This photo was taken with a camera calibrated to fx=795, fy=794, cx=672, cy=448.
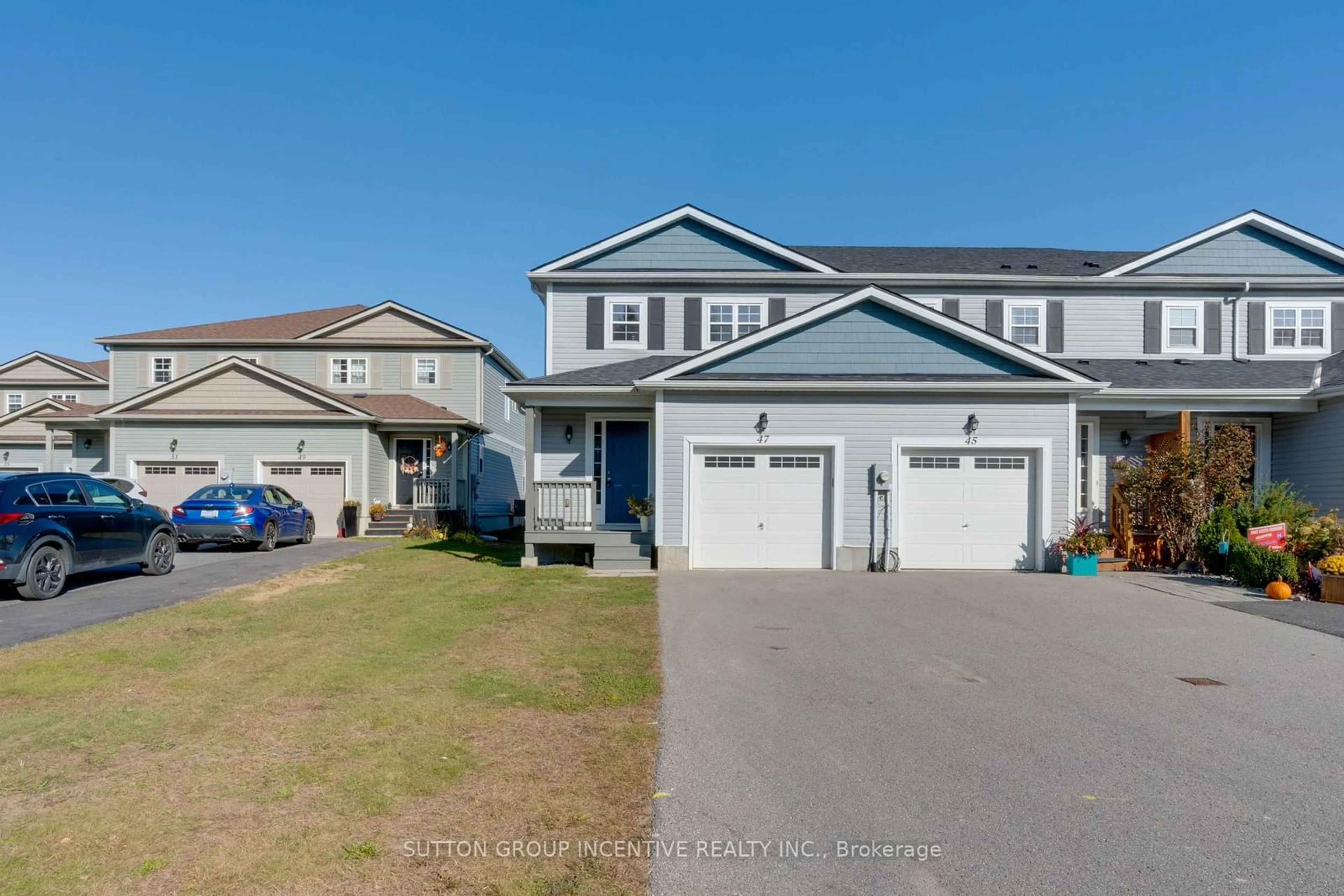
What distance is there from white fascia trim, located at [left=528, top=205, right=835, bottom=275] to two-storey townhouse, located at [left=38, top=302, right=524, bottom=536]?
760 centimetres

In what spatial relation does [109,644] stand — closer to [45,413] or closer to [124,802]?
[124,802]

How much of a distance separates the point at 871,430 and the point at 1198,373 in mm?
7958

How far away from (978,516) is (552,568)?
745cm

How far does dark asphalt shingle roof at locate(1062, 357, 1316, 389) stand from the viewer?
15273 millimetres

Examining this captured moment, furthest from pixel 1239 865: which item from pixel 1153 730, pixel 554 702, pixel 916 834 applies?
pixel 554 702

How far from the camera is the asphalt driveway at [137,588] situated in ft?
27.7

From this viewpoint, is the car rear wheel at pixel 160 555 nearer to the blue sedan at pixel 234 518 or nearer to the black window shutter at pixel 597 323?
the blue sedan at pixel 234 518

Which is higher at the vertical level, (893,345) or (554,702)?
(893,345)

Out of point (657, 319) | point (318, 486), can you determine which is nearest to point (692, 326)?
point (657, 319)

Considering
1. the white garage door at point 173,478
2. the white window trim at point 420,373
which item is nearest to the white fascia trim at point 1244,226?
the white window trim at point 420,373

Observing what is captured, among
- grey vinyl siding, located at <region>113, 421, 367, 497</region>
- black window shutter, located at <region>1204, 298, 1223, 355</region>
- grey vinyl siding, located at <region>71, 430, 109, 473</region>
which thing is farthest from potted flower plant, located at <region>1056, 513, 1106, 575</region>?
grey vinyl siding, located at <region>71, 430, 109, 473</region>

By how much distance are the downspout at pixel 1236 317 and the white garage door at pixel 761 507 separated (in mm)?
10718

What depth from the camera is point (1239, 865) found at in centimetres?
341

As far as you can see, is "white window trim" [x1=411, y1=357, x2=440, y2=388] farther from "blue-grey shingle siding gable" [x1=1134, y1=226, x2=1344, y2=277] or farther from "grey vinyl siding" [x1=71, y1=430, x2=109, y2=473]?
"blue-grey shingle siding gable" [x1=1134, y1=226, x2=1344, y2=277]
